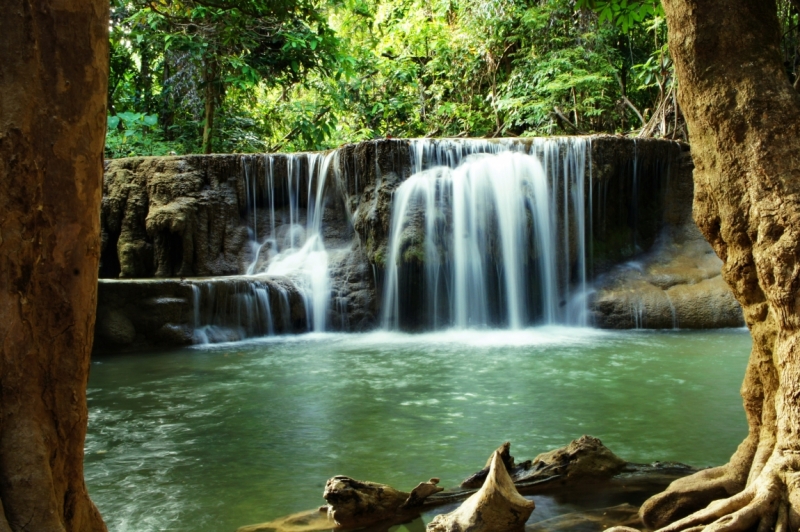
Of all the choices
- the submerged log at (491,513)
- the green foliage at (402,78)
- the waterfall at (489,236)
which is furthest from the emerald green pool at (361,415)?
the green foliage at (402,78)

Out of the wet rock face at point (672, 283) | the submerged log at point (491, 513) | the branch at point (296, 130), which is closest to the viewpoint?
the submerged log at point (491, 513)

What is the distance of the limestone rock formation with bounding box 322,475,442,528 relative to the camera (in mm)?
3322

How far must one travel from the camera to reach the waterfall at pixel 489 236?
12.1 metres

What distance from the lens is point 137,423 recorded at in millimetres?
5828

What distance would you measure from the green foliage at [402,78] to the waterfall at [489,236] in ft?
13.0

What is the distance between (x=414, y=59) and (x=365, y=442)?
690 inches

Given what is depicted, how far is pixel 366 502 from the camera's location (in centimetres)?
338

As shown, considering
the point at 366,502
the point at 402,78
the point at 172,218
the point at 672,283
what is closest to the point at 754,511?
the point at 366,502

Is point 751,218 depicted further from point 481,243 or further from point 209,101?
point 209,101

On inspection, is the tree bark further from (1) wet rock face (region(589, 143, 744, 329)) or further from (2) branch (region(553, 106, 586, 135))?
(1) wet rock face (region(589, 143, 744, 329))

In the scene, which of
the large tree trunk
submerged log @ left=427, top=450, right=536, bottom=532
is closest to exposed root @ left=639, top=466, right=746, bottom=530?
submerged log @ left=427, top=450, right=536, bottom=532

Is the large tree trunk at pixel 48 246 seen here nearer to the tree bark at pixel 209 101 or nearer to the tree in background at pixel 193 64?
the tree in background at pixel 193 64

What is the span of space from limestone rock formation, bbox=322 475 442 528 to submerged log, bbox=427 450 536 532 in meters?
0.42

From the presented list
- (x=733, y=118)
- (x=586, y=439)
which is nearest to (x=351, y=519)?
(x=586, y=439)
